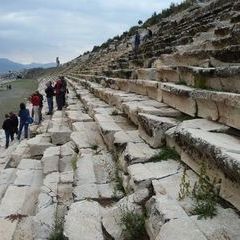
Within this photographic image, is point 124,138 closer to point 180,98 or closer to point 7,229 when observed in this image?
point 180,98

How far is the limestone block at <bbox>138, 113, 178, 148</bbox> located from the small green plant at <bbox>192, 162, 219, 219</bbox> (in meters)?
1.59

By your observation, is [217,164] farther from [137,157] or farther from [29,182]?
[29,182]

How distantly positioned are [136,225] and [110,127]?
13.0ft

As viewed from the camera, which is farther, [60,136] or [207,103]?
[60,136]

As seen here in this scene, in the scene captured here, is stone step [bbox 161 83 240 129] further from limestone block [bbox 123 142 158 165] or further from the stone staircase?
limestone block [bbox 123 142 158 165]

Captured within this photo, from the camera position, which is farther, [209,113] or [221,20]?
[221,20]

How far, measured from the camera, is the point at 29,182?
7.88 meters

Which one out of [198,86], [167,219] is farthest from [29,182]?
[167,219]

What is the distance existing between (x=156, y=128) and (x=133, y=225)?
2141 millimetres

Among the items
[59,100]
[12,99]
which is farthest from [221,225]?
[12,99]

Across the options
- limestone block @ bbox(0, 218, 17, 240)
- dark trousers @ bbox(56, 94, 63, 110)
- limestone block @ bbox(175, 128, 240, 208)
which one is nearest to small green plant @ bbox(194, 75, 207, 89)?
limestone block @ bbox(175, 128, 240, 208)

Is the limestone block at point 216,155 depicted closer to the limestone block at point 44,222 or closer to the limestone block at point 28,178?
the limestone block at point 44,222

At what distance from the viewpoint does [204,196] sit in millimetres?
4242

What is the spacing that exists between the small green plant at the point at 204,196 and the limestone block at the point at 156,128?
1590 mm
